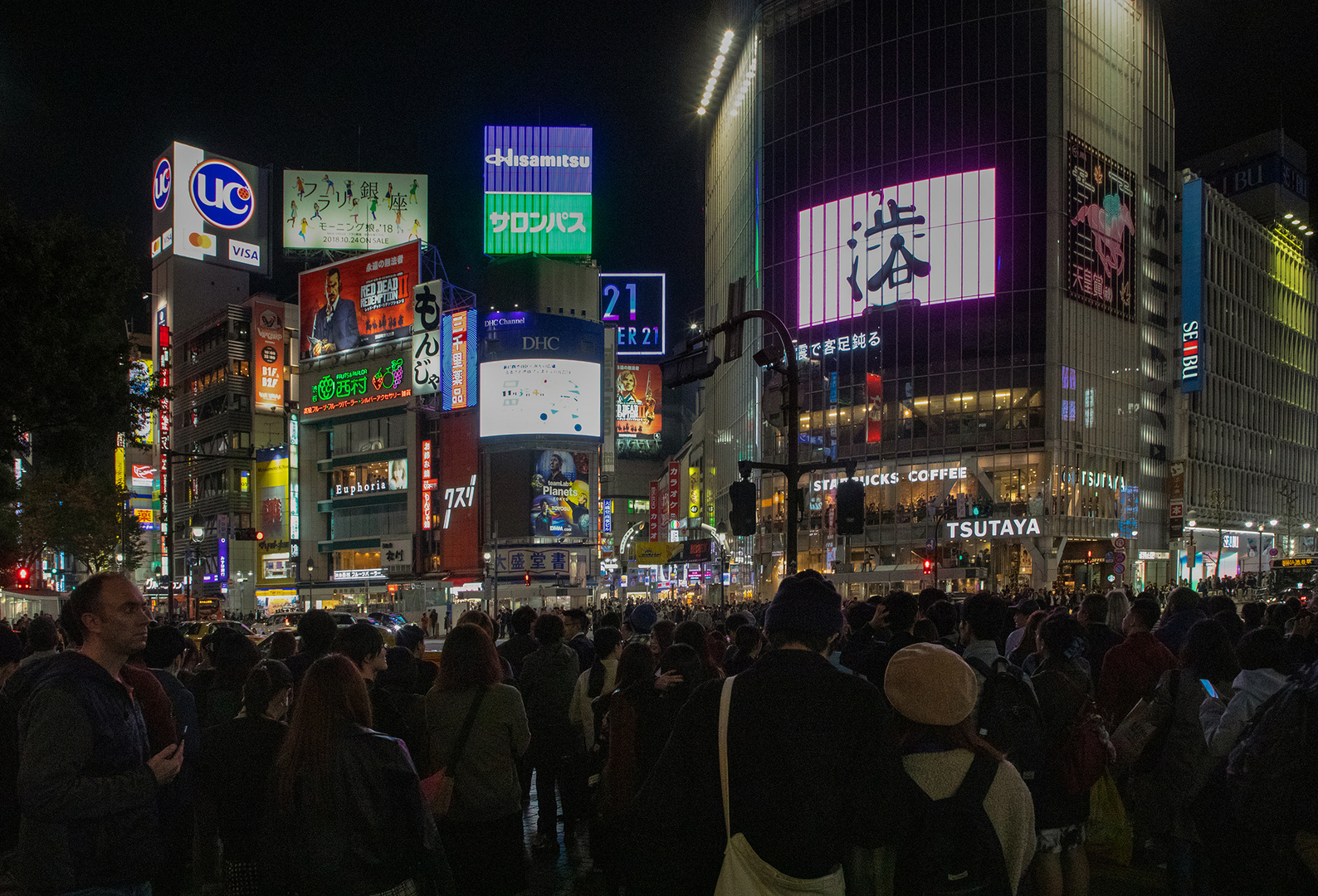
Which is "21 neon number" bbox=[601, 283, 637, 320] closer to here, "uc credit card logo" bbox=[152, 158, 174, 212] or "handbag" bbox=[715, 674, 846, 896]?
"uc credit card logo" bbox=[152, 158, 174, 212]

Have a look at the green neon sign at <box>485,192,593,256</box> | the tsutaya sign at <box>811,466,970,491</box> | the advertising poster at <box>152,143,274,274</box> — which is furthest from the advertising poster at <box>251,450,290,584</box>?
the tsutaya sign at <box>811,466,970,491</box>

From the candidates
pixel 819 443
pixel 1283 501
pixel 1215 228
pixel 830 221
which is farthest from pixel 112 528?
pixel 1283 501

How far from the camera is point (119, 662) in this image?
165 inches

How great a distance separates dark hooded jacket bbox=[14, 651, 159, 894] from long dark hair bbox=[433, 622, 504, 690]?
79.8 inches

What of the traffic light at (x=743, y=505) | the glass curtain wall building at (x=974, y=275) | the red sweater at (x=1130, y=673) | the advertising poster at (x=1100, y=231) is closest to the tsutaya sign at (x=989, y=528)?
the glass curtain wall building at (x=974, y=275)

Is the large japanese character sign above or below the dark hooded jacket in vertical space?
above

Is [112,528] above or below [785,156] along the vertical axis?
below

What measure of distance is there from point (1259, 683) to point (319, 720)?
547 centimetres

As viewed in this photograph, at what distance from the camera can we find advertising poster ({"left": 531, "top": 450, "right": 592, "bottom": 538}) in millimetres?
67688

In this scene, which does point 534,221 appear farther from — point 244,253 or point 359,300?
point 244,253

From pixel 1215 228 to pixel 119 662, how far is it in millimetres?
85493

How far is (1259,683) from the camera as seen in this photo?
6406 millimetres

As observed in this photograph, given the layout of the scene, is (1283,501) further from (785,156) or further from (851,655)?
(851,655)

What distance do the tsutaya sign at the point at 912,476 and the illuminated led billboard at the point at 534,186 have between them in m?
27.5
